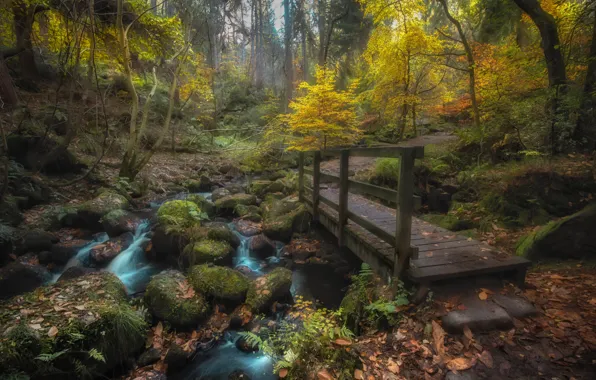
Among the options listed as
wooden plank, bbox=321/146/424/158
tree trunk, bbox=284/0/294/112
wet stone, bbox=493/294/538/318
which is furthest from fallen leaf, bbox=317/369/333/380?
tree trunk, bbox=284/0/294/112

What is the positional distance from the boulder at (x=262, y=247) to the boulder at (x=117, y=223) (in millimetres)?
3376

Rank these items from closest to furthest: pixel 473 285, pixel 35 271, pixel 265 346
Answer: pixel 265 346, pixel 473 285, pixel 35 271

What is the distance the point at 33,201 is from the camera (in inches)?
302

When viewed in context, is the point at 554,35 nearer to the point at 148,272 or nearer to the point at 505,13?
the point at 505,13

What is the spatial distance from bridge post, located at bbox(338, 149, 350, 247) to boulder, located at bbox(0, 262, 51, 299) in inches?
235

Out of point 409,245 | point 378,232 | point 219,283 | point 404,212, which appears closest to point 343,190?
point 378,232

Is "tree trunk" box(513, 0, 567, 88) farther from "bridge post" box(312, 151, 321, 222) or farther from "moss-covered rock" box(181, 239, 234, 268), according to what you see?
"moss-covered rock" box(181, 239, 234, 268)

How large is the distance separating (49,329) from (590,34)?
1200 cm

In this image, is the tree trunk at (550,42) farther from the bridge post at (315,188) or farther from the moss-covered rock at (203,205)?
the moss-covered rock at (203,205)

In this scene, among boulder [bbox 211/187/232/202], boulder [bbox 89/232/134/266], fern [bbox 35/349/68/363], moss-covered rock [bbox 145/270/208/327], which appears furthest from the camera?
boulder [bbox 211/187/232/202]

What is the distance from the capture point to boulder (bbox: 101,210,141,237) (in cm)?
758

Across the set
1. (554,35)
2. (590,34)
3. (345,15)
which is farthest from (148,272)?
(345,15)

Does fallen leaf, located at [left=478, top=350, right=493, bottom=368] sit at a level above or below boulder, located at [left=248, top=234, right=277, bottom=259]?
above

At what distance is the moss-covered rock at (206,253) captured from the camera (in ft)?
20.6
